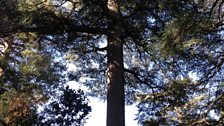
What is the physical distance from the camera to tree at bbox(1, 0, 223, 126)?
25.4 feet

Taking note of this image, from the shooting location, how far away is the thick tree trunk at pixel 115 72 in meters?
9.42

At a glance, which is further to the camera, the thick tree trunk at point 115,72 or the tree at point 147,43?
the thick tree trunk at point 115,72

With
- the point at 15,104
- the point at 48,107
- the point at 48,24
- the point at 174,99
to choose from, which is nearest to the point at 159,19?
the point at 174,99

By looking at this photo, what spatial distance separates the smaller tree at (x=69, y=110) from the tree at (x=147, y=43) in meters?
0.80

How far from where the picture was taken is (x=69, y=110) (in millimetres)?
10094

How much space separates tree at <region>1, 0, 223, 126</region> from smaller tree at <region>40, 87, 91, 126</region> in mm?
805

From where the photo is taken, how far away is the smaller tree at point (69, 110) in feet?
33.0

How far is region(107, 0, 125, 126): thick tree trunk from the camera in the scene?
942 cm

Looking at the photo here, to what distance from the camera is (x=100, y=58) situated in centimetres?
1294

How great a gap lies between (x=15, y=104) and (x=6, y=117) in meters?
0.34

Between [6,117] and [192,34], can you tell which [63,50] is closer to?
[6,117]

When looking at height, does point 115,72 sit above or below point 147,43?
below

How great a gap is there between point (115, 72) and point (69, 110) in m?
1.49

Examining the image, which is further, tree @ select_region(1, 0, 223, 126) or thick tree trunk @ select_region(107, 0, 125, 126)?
thick tree trunk @ select_region(107, 0, 125, 126)
